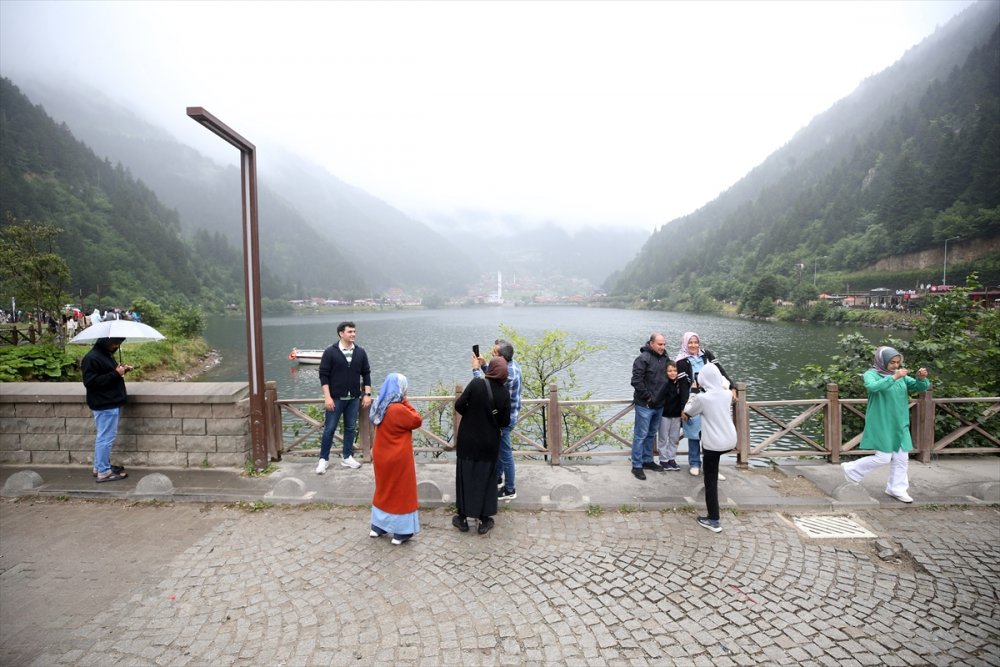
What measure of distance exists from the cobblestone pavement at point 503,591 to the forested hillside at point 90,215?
69.0 metres

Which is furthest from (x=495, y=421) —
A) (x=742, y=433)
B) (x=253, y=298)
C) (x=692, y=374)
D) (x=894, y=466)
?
(x=894, y=466)

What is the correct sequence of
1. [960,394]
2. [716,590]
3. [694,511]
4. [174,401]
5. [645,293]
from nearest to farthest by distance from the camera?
[716,590]
[694,511]
[174,401]
[960,394]
[645,293]

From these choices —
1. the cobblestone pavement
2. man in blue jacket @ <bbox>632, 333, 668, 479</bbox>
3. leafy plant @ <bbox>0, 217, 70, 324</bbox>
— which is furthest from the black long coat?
leafy plant @ <bbox>0, 217, 70, 324</bbox>

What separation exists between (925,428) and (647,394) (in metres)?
4.42

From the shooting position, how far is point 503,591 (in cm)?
364

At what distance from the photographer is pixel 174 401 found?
19.9ft

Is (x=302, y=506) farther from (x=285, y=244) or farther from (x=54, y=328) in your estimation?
(x=285, y=244)

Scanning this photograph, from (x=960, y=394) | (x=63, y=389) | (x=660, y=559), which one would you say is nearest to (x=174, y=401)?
(x=63, y=389)

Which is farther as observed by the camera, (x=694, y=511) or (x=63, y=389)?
(x=63, y=389)

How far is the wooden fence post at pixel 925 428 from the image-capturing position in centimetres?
658

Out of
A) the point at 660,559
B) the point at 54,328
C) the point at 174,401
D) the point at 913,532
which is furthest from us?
the point at 54,328

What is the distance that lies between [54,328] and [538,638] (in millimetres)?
35858

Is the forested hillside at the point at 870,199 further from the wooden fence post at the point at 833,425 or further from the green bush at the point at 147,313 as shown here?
the green bush at the point at 147,313

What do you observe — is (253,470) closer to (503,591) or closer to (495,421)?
(495,421)
